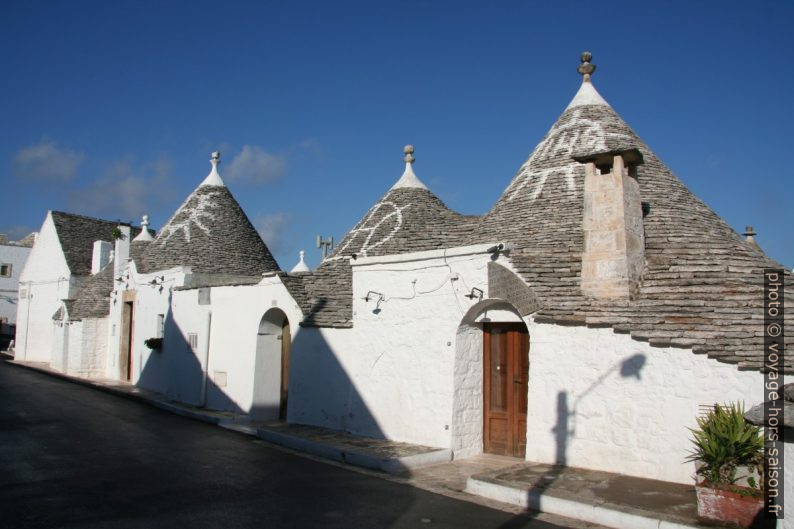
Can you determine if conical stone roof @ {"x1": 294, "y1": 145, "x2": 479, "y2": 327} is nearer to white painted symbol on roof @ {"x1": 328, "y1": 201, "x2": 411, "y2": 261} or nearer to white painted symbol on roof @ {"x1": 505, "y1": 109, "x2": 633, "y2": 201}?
white painted symbol on roof @ {"x1": 328, "y1": 201, "x2": 411, "y2": 261}

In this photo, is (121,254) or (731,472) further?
(121,254)

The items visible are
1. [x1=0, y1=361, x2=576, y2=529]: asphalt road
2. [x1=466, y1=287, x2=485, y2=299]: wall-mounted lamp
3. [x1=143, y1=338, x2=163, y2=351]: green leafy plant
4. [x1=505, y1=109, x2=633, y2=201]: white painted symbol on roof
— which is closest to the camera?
[x1=0, y1=361, x2=576, y2=529]: asphalt road

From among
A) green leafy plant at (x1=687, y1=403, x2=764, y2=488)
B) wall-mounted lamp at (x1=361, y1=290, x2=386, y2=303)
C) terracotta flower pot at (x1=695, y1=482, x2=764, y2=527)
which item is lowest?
terracotta flower pot at (x1=695, y1=482, x2=764, y2=527)

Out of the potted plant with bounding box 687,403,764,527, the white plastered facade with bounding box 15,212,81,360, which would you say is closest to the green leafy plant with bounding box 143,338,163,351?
the white plastered facade with bounding box 15,212,81,360

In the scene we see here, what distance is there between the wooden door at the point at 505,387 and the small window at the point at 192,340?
8.59 meters

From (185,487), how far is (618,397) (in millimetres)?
5518

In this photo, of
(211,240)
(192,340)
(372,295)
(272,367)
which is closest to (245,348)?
(272,367)

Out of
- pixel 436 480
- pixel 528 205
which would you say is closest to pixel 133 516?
pixel 436 480

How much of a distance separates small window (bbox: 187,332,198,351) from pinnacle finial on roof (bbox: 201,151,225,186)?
770 cm

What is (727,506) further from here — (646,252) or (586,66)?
(586,66)

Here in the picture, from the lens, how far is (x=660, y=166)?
1222 centimetres

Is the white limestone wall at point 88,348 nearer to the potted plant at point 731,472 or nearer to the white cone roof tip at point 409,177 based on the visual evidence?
the white cone roof tip at point 409,177

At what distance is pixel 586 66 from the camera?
44.7 ft

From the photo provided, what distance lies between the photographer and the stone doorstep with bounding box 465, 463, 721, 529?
6406 mm
